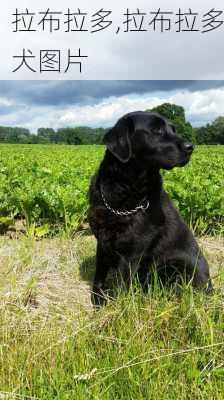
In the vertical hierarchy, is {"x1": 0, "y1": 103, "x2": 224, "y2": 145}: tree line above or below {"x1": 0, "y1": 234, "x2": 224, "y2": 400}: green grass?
below

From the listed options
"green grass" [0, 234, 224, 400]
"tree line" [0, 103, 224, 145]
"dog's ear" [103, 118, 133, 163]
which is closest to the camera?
"green grass" [0, 234, 224, 400]

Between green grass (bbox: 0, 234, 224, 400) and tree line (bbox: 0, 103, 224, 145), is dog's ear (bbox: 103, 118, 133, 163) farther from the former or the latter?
tree line (bbox: 0, 103, 224, 145)

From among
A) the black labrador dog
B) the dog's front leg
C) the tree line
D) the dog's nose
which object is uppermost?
the dog's nose

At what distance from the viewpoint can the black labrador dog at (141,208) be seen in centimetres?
329

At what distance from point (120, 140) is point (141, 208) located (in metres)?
0.50

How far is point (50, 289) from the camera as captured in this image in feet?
12.3

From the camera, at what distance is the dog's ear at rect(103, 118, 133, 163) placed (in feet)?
10.5

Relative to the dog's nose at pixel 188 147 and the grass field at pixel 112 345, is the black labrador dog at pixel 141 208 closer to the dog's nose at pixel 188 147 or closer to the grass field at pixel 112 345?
the dog's nose at pixel 188 147

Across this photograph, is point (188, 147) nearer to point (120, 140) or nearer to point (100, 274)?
point (120, 140)

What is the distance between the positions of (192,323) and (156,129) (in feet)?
4.48

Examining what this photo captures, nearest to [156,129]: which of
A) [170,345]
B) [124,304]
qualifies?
[124,304]

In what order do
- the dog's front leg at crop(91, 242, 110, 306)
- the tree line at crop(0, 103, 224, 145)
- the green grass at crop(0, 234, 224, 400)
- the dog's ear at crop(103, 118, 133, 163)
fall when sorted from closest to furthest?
1. the green grass at crop(0, 234, 224, 400)
2. the dog's ear at crop(103, 118, 133, 163)
3. the dog's front leg at crop(91, 242, 110, 306)
4. the tree line at crop(0, 103, 224, 145)

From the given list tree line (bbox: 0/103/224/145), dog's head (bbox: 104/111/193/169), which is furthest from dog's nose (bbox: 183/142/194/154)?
tree line (bbox: 0/103/224/145)

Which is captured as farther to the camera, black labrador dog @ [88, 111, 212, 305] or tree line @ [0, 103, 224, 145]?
tree line @ [0, 103, 224, 145]
